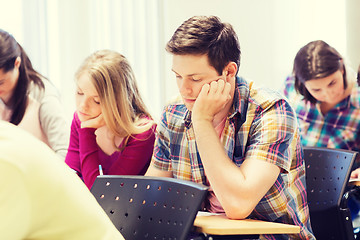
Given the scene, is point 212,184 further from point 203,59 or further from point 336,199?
point 336,199

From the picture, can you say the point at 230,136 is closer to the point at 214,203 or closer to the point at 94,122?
the point at 214,203

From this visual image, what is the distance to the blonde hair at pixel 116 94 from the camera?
267cm

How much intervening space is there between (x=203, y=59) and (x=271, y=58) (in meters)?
2.86

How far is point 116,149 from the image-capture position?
2674 mm

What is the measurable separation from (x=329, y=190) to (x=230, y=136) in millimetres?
630

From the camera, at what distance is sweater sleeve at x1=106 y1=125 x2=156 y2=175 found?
8.43ft

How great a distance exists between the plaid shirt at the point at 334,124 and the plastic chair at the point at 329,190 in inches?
38.9

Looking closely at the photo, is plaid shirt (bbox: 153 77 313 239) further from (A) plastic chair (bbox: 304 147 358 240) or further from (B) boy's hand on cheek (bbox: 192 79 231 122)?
(A) plastic chair (bbox: 304 147 358 240)

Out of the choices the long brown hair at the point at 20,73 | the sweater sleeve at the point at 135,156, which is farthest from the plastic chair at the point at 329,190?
the long brown hair at the point at 20,73

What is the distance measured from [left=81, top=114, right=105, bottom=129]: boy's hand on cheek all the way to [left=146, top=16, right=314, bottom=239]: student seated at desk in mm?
600

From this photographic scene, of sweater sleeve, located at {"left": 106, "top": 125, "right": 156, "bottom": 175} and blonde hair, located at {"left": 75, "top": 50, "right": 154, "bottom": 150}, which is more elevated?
blonde hair, located at {"left": 75, "top": 50, "right": 154, "bottom": 150}

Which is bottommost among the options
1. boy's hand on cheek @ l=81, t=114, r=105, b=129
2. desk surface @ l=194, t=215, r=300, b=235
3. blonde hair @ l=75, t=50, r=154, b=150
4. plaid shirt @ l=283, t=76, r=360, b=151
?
plaid shirt @ l=283, t=76, r=360, b=151

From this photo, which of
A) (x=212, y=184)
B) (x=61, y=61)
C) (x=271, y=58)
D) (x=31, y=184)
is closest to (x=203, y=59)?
(x=212, y=184)

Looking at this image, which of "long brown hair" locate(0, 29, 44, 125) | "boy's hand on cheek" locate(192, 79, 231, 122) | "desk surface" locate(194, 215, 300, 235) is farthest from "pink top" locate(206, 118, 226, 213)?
"long brown hair" locate(0, 29, 44, 125)
